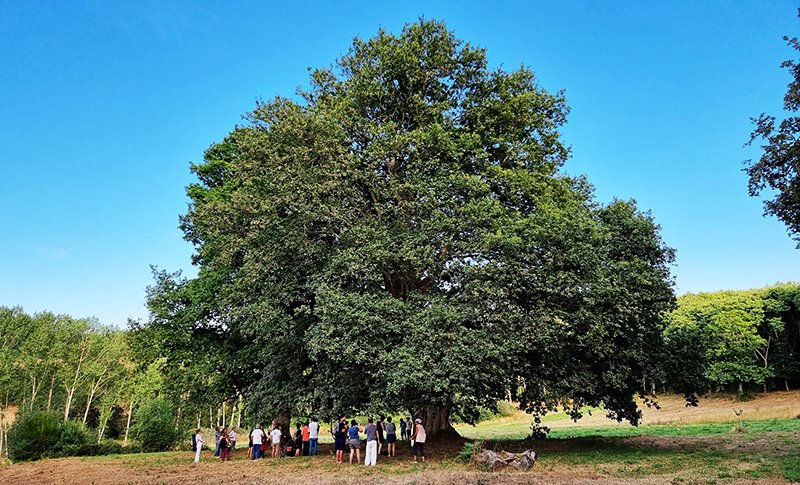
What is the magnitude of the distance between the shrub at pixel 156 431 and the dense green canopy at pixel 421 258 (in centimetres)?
1391

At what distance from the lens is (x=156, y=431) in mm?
34094

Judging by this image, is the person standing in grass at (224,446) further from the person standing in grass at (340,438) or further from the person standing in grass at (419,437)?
the person standing in grass at (419,437)

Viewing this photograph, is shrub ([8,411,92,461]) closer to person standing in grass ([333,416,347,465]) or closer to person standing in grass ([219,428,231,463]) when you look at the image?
person standing in grass ([219,428,231,463])

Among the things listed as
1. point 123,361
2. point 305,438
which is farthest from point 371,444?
point 123,361

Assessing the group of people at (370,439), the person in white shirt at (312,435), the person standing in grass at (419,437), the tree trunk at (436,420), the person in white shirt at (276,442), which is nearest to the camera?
the person standing in grass at (419,437)

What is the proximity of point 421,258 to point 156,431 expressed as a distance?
92.8ft

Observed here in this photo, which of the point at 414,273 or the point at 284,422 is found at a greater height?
the point at 414,273

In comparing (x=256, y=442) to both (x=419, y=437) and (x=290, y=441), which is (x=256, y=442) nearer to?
(x=290, y=441)

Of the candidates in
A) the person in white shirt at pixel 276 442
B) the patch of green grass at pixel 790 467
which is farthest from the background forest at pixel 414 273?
the patch of green grass at pixel 790 467

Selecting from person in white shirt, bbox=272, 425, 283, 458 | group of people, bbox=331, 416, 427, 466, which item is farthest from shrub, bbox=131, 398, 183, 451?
group of people, bbox=331, 416, 427, 466

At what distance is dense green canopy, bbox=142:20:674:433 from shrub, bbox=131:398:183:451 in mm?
13911

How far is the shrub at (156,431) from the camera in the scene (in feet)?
110

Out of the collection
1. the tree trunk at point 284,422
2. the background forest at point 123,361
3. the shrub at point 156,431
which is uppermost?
the background forest at point 123,361

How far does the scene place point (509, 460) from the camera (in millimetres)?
14742
